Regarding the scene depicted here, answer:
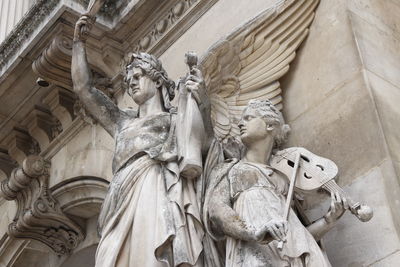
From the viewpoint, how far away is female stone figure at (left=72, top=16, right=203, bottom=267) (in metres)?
4.06

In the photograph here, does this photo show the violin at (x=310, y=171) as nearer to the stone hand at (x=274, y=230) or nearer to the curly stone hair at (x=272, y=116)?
the curly stone hair at (x=272, y=116)

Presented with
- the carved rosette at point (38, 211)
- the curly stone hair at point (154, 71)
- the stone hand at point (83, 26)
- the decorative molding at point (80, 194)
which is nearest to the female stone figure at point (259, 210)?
the curly stone hair at point (154, 71)

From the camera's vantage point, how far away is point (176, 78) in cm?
643

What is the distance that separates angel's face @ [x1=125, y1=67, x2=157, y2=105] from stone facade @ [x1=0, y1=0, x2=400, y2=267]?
90cm

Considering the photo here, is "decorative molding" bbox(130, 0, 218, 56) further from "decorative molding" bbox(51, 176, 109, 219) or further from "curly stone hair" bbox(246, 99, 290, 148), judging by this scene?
"curly stone hair" bbox(246, 99, 290, 148)

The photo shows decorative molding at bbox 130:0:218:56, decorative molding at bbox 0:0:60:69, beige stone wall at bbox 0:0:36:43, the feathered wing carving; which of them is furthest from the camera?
beige stone wall at bbox 0:0:36:43

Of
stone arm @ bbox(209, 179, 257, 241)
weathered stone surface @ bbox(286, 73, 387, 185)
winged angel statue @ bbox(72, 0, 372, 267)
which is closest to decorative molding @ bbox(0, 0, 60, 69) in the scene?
winged angel statue @ bbox(72, 0, 372, 267)

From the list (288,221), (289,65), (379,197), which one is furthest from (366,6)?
(288,221)

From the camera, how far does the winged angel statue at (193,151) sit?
4.02 m

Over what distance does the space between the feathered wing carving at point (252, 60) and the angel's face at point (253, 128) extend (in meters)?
0.75

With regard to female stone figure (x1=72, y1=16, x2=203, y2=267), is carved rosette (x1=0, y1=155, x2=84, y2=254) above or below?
above

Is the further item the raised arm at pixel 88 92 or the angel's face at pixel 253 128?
the raised arm at pixel 88 92

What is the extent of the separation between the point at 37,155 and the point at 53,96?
2.04ft

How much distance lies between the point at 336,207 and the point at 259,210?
1.26 feet
